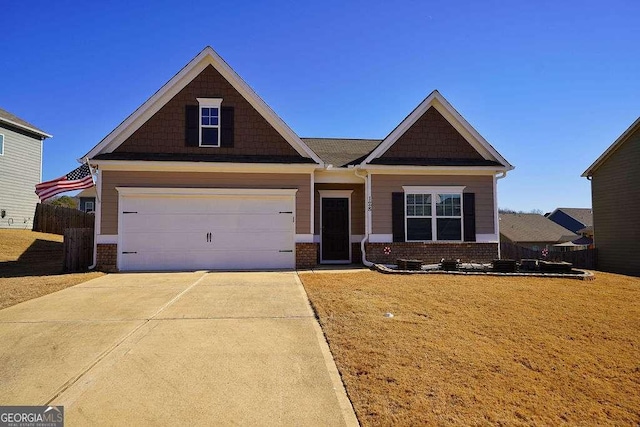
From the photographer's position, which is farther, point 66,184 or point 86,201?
point 86,201

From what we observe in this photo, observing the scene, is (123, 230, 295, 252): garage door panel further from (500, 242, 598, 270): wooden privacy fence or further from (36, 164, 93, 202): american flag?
(500, 242, 598, 270): wooden privacy fence

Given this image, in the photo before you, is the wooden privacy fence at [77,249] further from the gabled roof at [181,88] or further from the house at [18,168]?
the house at [18,168]

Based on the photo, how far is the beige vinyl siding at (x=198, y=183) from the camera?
12227 mm

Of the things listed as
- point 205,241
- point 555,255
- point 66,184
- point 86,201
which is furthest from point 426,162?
point 86,201

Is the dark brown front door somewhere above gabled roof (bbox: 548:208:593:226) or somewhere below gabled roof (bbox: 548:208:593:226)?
below

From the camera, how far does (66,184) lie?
15312mm

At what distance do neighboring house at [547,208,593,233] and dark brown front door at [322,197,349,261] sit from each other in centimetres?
4495

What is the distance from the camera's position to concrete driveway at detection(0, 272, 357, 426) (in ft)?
11.5

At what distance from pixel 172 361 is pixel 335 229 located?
10298 mm

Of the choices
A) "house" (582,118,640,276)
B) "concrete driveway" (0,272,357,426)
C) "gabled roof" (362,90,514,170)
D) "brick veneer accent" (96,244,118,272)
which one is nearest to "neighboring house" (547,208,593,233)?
"house" (582,118,640,276)

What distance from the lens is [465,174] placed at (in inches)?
541

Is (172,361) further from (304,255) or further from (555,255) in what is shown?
(555,255)

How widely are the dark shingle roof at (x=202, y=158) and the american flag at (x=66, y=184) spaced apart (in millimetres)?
3738

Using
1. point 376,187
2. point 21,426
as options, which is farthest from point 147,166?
point 21,426
